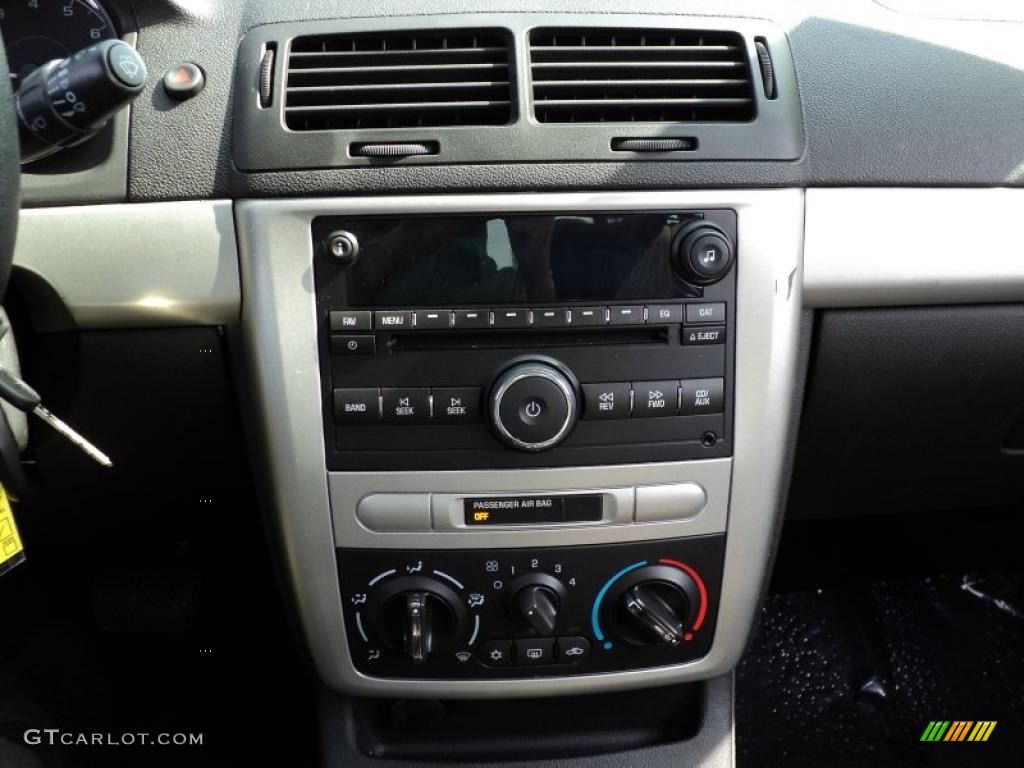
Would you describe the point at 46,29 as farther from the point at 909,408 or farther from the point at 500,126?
the point at 909,408

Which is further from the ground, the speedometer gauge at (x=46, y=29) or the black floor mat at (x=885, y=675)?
the speedometer gauge at (x=46, y=29)

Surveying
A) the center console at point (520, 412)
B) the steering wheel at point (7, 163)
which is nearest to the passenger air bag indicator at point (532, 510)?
the center console at point (520, 412)

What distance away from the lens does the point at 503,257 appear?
953mm

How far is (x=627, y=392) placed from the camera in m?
0.99

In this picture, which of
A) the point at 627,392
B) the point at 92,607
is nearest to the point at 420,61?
the point at 627,392

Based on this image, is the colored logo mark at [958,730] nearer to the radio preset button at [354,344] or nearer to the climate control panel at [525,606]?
the climate control panel at [525,606]

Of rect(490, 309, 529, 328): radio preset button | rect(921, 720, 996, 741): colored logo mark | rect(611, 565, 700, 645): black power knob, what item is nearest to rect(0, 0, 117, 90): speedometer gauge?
rect(490, 309, 529, 328): radio preset button

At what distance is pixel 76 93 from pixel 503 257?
41cm

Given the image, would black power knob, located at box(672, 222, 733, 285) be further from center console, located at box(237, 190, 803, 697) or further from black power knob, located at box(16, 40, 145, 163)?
black power knob, located at box(16, 40, 145, 163)

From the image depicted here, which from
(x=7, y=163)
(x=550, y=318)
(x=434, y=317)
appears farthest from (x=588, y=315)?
(x=7, y=163)

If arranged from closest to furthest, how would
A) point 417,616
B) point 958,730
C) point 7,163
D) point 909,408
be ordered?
point 7,163, point 417,616, point 909,408, point 958,730

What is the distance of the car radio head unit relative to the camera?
951 millimetres

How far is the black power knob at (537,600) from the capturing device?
3.43ft

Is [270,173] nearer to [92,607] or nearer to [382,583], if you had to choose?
[382,583]
